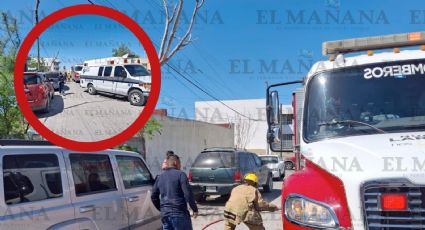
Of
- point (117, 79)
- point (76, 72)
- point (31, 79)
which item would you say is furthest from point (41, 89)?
point (117, 79)

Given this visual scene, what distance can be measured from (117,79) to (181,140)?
52.7ft

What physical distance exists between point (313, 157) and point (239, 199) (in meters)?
2.16

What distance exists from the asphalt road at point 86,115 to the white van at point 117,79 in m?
0.08

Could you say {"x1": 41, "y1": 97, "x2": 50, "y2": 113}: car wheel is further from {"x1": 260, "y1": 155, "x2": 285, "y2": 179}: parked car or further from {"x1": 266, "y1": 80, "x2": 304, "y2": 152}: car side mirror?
{"x1": 260, "y1": 155, "x2": 285, "y2": 179}: parked car

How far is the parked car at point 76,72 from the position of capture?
15.8 feet

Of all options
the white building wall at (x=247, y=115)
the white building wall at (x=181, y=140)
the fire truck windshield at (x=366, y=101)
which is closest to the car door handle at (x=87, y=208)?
the fire truck windshield at (x=366, y=101)

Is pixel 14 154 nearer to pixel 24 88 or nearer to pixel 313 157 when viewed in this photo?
pixel 24 88

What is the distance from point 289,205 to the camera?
12.9 ft

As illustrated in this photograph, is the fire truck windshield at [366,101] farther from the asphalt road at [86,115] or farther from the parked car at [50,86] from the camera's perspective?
the parked car at [50,86]

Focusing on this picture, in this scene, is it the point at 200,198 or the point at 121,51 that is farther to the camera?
the point at 200,198

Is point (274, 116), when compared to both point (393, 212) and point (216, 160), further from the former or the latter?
point (216, 160)

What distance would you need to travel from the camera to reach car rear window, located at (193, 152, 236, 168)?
13.4 meters

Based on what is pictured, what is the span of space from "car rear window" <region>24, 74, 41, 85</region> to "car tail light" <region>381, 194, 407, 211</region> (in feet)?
11.7

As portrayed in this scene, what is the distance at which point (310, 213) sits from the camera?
3732 millimetres
